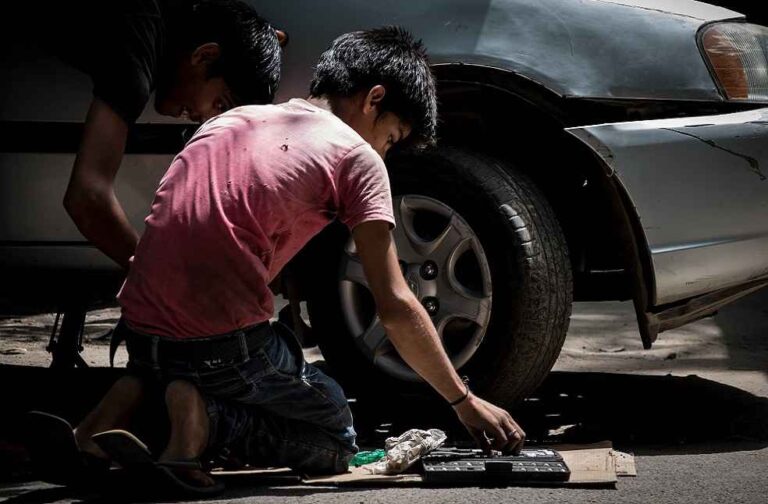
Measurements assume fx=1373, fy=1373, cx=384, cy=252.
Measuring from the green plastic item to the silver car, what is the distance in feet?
1.36

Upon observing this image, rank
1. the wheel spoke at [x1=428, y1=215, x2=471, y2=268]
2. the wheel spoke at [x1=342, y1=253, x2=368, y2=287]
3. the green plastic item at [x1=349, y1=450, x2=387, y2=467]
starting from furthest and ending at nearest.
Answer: the wheel spoke at [x1=342, y1=253, x2=368, y2=287] < the wheel spoke at [x1=428, y1=215, x2=471, y2=268] < the green plastic item at [x1=349, y1=450, x2=387, y2=467]

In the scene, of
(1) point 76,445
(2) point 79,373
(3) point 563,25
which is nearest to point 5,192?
(2) point 79,373

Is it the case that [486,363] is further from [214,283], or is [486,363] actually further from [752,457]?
[214,283]

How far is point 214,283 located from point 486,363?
1111mm

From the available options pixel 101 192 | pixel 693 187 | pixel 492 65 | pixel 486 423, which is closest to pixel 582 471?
pixel 486 423

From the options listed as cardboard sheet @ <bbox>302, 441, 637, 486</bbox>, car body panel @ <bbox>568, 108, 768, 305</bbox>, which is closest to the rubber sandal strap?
cardboard sheet @ <bbox>302, 441, 637, 486</bbox>

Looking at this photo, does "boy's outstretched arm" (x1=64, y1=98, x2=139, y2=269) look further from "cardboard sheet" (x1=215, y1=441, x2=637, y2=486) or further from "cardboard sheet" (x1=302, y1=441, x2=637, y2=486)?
"cardboard sheet" (x1=302, y1=441, x2=637, y2=486)

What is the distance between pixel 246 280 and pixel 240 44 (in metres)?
0.86

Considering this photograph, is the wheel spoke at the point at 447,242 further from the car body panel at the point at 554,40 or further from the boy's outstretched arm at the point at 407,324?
the boy's outstretched arm at the point at 407,324

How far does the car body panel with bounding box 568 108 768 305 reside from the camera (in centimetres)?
400

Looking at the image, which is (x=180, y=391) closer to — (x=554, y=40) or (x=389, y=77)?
(x=389, y=77)

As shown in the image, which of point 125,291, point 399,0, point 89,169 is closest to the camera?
point 125,291

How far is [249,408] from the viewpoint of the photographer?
3479mm

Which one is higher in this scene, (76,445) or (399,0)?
(399,0)
